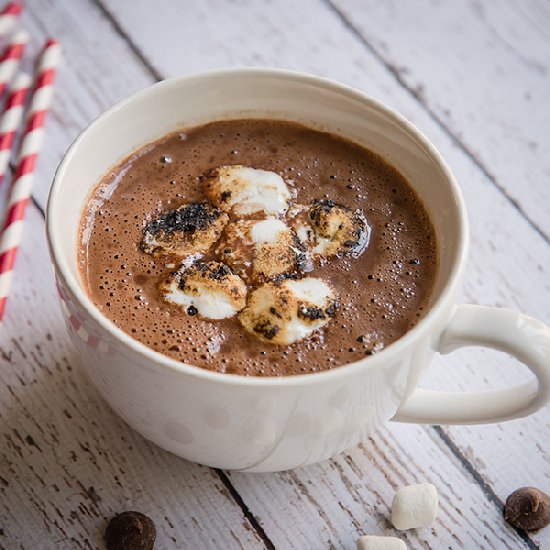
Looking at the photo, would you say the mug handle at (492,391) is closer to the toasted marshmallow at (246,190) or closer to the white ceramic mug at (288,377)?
the white ceramic mug at (288,377)

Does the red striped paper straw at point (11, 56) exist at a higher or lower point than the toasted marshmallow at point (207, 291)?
lower

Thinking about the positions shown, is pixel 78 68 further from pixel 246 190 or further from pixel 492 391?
pixel 492 391

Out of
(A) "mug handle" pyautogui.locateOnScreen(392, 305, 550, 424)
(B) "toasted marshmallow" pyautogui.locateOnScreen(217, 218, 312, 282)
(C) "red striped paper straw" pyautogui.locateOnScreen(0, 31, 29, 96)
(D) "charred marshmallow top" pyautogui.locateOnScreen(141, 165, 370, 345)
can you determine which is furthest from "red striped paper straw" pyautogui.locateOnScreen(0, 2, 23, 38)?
(A) "mug handle" pyautogui.locateOnScreen(392, 305, 550, 424)

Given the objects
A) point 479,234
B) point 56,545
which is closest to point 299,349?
point 56,545

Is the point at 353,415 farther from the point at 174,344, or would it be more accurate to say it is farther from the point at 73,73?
the point at 73,73

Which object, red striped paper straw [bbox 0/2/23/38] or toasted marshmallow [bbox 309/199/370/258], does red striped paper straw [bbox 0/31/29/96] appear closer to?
red striped paper straw [bbox 0/2/23/38]

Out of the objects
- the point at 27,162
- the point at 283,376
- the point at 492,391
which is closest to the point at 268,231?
the point at 283,376

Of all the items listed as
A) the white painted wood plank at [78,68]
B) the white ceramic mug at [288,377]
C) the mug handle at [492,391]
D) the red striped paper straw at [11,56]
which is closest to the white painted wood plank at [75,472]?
the white ceramic mug at [288,377]
